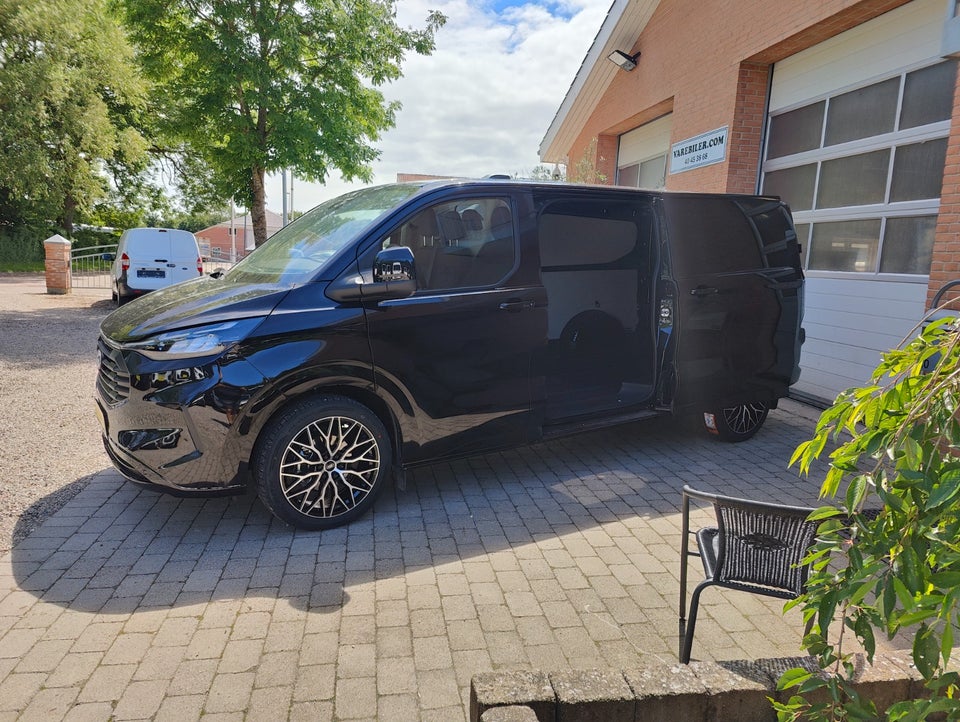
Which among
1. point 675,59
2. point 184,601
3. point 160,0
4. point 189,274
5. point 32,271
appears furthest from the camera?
point 32,271

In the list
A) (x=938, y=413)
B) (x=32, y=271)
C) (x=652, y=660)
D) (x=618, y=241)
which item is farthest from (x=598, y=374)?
(x=32, y=271)

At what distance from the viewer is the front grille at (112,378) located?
12.3ft

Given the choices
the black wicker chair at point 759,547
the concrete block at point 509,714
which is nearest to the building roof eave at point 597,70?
the black wicker chair at point 759,547

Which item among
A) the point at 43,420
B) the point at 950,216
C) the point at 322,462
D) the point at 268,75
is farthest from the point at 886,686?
the point at 268,75

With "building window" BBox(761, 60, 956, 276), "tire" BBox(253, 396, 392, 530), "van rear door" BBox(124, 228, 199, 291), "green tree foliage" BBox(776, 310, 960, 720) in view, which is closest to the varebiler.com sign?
"building window" BBox(761, 60, 956, 276)

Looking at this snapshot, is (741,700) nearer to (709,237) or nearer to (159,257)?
(709,237)

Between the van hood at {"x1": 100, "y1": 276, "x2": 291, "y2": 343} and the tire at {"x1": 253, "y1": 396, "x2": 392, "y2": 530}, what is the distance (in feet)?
2.04

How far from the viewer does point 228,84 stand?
488 inches

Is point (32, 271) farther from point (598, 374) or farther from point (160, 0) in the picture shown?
point (598, 374)

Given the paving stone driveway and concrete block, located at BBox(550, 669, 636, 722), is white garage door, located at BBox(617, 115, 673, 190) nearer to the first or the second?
the paving stone driveway

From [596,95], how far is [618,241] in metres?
10.5

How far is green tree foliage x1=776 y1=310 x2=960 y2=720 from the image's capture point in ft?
4.31

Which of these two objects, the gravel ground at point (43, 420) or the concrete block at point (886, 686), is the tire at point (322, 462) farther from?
the concrete block at point (886, 686)

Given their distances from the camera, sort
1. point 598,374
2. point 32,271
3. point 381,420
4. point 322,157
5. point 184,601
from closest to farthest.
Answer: point 184,601 → point 381,420 → point 598,374 → point 322,157 → point 32,271
